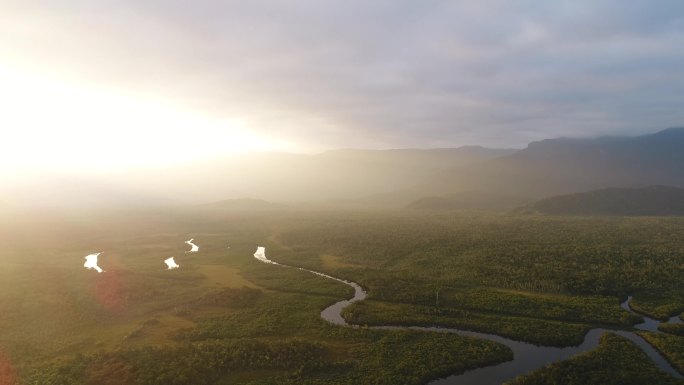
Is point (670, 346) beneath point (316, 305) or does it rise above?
beneath

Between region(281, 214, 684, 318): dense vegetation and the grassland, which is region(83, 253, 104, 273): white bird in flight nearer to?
the grassland

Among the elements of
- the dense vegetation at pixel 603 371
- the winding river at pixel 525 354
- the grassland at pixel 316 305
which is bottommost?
the winding river at pixel 525 354

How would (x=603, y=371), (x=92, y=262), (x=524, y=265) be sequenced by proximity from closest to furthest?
(x=603, y=371) → (x=524, y=265) → (x=92, y=262)

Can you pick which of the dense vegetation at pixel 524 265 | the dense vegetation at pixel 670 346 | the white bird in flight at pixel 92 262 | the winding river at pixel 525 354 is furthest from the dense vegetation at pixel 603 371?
the white bird in flight at pixel 92 262

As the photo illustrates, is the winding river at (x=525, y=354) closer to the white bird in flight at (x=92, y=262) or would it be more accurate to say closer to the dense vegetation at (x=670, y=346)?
the dense vegetation at (x=670, y=346)

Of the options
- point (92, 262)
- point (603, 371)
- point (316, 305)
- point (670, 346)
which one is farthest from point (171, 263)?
point (670, 346)

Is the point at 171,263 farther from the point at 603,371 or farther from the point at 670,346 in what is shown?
the point at 670,346
